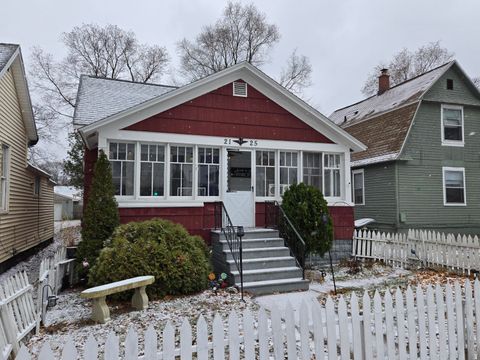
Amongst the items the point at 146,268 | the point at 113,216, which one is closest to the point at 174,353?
the point at 146,268

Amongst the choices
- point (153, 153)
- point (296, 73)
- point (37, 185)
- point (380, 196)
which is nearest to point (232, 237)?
point (153, 153)

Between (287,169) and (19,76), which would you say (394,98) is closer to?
(287,169)

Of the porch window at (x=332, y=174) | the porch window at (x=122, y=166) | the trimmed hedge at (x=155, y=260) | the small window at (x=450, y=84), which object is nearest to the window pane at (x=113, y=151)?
the porch window at (x=122, y=166)

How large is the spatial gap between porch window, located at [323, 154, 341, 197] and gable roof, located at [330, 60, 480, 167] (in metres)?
4.35

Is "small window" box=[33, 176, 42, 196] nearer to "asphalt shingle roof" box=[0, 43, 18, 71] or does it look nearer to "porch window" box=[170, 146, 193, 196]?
"asphalt shingle roof" box=[0, 43, 18, 71]

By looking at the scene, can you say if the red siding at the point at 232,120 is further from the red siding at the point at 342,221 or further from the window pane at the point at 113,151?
the red siding at the point at 342,221

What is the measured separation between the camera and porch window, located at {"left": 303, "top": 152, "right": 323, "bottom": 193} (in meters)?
11.1

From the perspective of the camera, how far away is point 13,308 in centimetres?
428

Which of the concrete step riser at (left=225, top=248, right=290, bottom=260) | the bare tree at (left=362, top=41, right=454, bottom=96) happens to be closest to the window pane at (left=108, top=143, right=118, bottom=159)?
the concrete step riser at (left=225, top=248, right=290, bottom=260)

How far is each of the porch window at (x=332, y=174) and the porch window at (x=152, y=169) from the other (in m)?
4.97

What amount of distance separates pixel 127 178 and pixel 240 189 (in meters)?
3.11

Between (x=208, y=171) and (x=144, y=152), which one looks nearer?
(x=144, y=152)

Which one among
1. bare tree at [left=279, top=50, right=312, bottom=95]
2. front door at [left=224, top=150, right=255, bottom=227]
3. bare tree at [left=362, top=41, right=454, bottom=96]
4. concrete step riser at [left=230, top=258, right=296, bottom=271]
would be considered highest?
bare tree at [left=362, top=41, right=454, bottom=96]

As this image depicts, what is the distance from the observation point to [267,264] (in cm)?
812
